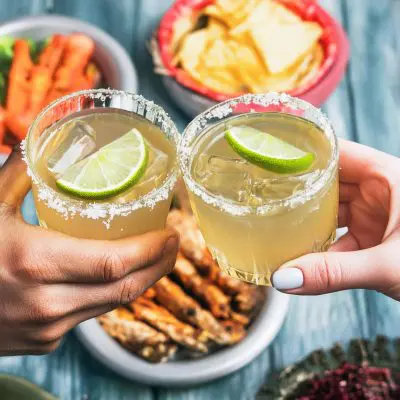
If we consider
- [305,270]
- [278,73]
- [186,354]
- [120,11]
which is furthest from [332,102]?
[305,270]

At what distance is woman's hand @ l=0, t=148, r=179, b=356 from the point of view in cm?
127

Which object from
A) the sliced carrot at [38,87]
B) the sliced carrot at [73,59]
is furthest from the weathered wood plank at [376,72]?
the sliced carrot at [38,87]

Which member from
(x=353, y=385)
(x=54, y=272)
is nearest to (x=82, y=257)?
(x=54, y=272)

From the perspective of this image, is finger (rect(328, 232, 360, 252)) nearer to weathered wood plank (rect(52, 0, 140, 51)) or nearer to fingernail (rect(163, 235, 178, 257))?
fingernail (rect(163, 235, 178, 257))

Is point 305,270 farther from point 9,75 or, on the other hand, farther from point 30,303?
point 9,75

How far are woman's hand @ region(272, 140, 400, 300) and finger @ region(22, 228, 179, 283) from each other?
0.23m

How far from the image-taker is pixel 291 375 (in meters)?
1.95

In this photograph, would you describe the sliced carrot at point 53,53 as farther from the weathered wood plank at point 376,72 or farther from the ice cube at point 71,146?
the ice cube at point 71,146

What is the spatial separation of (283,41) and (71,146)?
1246mm

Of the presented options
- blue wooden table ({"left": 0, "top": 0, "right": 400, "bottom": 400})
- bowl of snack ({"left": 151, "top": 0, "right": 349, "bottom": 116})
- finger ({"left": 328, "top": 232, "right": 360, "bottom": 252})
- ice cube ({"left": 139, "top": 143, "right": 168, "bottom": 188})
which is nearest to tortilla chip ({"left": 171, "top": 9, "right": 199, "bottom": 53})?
bowl of snack ({"left": 151, "top": 0, "right": 349, "bottom": 116})

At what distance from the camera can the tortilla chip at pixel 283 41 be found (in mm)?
2416

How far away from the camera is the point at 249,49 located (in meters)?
2.47

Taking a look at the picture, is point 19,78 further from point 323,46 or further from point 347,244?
point 347,244

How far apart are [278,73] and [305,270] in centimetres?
124
